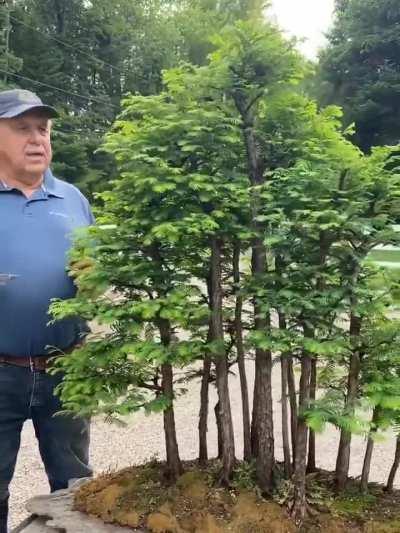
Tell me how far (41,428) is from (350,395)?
3.78 feet

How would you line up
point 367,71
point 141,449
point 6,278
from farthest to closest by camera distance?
point 367,71, point 141,449, point 6,278

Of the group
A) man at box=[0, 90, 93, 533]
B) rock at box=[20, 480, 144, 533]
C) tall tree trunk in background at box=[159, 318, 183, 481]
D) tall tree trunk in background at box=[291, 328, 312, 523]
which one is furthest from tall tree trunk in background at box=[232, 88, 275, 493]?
man at box=[0, 90, 93, 533]

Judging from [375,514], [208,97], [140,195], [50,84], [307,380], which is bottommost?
[375,514]

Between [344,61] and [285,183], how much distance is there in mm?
20227

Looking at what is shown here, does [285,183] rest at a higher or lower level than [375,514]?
higher

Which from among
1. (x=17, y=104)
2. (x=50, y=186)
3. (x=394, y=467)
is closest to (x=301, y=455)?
(x=394, y=467)

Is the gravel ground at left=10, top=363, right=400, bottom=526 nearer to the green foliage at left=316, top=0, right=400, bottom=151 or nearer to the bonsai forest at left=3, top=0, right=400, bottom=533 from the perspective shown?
the bonsai forest at left=3, top=0, right=400, bottom=533

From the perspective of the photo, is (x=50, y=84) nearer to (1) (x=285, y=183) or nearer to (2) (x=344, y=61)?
(2) (x=344, y=61)

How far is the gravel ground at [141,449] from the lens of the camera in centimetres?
316

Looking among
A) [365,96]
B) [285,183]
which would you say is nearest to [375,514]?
[285,183]

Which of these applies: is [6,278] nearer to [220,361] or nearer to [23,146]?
[23,146]

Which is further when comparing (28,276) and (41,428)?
(41,428)

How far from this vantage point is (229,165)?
1535 millimetres

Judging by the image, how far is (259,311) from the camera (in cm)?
143
